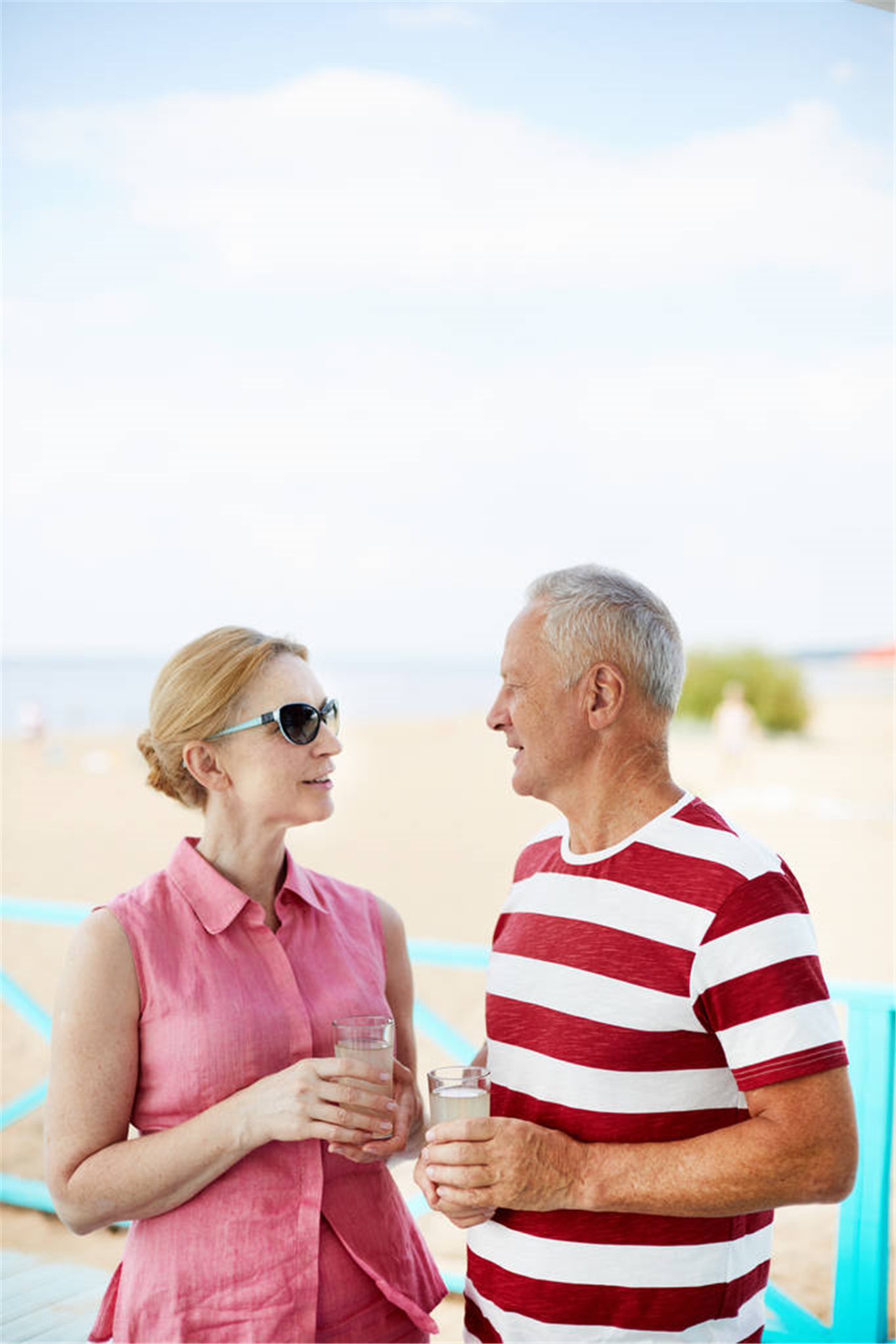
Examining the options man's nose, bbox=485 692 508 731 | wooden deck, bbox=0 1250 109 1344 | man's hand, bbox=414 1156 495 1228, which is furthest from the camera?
wooden deck, bbox=0 1250 109 1344

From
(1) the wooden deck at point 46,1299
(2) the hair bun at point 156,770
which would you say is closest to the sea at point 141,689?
(1) the wooden deck at point 46,1299

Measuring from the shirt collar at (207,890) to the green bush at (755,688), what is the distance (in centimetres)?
2822

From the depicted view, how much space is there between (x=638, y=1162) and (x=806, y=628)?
38.4m

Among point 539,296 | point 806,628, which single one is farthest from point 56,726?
point 806,628

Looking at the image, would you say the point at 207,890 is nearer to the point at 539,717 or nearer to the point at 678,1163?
the point at 539,717

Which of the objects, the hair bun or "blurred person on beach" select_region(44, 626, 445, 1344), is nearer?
"blurred person on beach" select_region(44, 626, 445, 1344)

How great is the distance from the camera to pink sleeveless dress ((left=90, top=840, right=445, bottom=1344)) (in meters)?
1.79

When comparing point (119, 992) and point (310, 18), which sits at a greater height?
Result: point (310, 18)

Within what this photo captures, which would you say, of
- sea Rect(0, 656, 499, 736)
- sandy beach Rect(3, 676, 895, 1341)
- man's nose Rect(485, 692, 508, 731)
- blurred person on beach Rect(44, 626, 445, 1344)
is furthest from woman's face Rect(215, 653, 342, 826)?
sea Rect(0, 656, 499, 736)

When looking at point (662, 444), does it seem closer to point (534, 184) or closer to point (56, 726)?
point (534, 184)

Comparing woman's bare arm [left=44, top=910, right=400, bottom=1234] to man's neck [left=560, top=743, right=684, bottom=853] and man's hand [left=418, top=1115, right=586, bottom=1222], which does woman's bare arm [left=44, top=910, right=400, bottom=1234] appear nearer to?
man's hand [left=418, top=1115, right=586, bottom=1222]

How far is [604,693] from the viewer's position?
1.76 m

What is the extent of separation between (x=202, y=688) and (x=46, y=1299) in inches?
100

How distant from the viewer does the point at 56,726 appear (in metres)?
32.1
